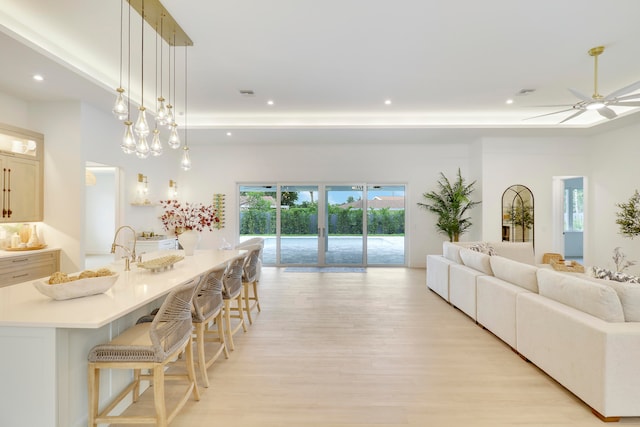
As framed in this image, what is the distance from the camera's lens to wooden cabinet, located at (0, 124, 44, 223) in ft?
13.2

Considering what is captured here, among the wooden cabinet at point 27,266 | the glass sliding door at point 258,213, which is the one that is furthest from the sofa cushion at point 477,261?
the wooden cabinet at point 27,266

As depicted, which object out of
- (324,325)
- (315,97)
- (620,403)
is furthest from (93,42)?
(620,403)

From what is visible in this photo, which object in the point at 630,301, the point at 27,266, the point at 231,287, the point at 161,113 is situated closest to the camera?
the point at 630,301

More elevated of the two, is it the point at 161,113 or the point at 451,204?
the point at 161,113

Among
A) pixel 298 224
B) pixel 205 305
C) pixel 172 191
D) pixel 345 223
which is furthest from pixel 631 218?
pixel 172 191

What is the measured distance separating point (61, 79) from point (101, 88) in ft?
1.43

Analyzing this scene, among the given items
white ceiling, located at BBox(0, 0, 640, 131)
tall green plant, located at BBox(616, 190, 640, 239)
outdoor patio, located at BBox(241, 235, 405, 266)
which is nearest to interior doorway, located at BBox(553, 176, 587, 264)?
tall green plant, located at BBox(616, 190, 640, 239)

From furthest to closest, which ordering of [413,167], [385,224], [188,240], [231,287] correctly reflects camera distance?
[385,224] < [413,167] < [188,240] < [231,287]

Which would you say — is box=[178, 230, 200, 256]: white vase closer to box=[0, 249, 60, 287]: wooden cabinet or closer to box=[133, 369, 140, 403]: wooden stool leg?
box=[133, 369, 140, 403]: wooden stool leg

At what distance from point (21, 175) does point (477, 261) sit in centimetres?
623

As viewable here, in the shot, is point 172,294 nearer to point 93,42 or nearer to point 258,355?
point 258,355

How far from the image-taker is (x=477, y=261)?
13.6 ft

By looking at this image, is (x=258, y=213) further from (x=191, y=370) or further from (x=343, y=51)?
(x=191, y=370)

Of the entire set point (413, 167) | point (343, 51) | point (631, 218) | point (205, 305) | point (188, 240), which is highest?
point (343, 51)
